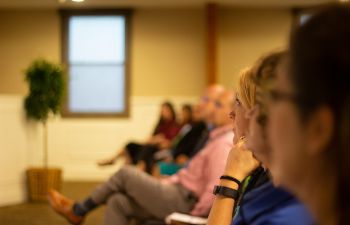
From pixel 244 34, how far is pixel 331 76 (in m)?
7.80

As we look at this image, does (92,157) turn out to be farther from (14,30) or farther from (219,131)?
(219,131)

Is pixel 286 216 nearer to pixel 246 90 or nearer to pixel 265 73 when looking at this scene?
pixel 265 73

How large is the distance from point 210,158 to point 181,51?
5.28 meters

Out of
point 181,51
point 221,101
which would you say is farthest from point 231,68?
A: point 221,101

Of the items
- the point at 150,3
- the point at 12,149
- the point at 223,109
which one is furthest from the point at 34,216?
the point at 150,3

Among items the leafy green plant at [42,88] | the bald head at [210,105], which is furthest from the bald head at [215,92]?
the leafy green plant at [42,88]

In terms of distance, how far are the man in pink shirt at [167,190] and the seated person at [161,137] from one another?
9.27 feet

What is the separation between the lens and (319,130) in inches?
24.1

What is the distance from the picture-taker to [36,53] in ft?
27.3

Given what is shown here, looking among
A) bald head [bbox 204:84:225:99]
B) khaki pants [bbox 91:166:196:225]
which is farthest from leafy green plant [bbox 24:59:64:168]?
khaki pants [bbox 91:166:196:225]

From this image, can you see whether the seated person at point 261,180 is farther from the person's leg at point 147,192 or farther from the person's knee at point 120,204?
the person's knee at point 120,204

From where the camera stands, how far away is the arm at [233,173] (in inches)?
67.3

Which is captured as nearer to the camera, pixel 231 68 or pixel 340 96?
pixel 340 96

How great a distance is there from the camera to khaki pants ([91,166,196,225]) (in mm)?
3389
